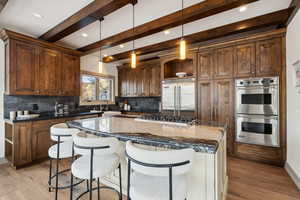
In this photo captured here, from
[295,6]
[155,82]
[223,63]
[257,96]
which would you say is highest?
[295,6]

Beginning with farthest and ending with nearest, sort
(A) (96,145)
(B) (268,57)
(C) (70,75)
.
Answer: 1. (C) (70,75)
2. (B) (268,57)
3. (A) (96,145)

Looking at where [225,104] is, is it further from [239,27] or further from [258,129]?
[239,27]

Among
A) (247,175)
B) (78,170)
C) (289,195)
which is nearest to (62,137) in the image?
(78,170)

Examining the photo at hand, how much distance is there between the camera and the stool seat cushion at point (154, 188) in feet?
3.45

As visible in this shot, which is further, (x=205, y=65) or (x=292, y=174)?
(x=205, y=65)

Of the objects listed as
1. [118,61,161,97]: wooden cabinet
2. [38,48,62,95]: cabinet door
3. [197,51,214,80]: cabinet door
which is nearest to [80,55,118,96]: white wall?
[118,61,161,97]: wooden cabinet

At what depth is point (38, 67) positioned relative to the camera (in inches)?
124

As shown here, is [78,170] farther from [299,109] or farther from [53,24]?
Answer: [299,109]

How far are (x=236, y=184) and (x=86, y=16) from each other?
138 inches

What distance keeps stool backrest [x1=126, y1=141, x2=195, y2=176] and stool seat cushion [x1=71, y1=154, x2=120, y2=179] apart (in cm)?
50

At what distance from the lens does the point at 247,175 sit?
2.44 m

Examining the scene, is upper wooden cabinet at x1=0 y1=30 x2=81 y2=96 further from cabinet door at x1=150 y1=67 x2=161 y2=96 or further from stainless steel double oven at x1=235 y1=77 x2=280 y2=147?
stainless steel double oven at x1=235 y1=77 x2=280 y2=147

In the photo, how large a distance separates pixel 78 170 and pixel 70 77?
9.99 ft

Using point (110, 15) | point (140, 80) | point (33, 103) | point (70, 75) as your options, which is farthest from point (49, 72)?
point (140, 80)
